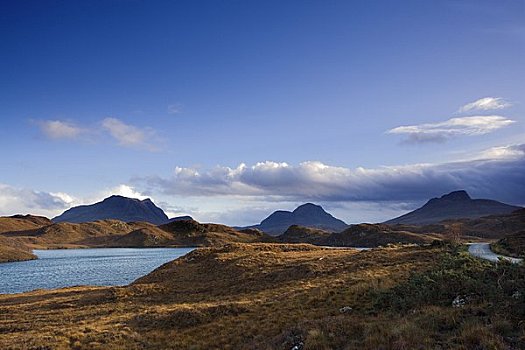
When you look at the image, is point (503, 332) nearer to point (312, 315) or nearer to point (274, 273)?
point (312, 315)

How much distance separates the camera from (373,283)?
30453mm

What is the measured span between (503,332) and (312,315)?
11704mm

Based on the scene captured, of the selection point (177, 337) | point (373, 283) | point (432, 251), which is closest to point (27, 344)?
point (177, 337)

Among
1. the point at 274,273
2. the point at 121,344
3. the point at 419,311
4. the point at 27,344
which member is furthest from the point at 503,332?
the point at 274,273

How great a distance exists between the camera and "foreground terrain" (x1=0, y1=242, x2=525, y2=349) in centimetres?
1733

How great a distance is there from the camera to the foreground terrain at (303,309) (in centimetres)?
1733

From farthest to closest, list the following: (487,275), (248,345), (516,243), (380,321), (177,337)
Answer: (516,243) → (177,337) → (487,275) → (248,345) → (380,321)

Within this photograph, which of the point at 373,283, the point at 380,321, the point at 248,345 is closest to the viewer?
the point at 380,321

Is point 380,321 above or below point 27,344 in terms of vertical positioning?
above

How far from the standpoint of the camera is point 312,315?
2523cm

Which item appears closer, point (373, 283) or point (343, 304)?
point (343, 304)

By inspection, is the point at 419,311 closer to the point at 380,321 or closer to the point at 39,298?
the point at 380,321

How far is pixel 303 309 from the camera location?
90.8ft

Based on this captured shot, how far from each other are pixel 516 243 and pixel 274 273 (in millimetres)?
34868
